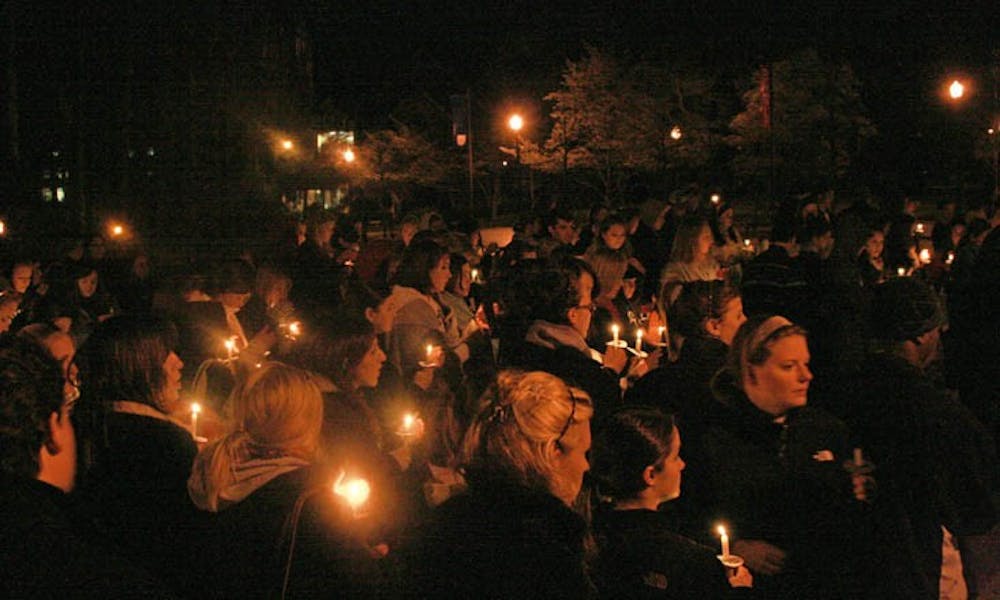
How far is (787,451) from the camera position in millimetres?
3732

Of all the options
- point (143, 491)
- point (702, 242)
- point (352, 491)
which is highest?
point (702, 242)

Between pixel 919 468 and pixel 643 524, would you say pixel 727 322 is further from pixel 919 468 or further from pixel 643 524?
pixel 643 524

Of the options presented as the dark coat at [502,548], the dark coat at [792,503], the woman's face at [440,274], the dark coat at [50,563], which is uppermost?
the woman's face at [440,274]

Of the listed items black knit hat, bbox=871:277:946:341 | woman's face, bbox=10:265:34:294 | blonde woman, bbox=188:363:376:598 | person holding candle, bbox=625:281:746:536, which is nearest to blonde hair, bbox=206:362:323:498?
blonde woman, bbox=188:363:376:598

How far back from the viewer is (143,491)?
132 inches

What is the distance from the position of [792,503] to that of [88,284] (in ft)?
22.2

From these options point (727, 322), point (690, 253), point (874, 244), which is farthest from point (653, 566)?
point (874, 244)

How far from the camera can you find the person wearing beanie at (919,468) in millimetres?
3627

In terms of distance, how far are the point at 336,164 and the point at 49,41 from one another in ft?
57.0

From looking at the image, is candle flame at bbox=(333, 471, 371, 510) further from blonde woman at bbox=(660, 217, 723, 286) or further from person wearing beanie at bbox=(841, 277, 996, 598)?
blonde woman at bbox=(660, 217, 723, 286)

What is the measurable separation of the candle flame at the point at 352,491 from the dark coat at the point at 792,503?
4.58 feet

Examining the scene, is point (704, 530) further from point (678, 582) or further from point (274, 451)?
point (274, 451)

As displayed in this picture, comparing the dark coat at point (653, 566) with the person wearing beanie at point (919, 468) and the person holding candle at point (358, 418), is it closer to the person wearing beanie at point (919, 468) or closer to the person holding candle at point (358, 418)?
the person holding candle at point (358, 418)

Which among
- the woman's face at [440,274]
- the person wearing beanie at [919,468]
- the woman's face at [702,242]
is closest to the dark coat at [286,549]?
the person wearing beanie at [919,468]
